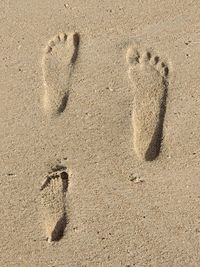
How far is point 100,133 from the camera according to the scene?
7.33ft

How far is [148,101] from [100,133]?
0.82ft

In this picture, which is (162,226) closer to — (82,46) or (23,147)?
(23,147)

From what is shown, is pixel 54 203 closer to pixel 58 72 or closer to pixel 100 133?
pixel 100 133

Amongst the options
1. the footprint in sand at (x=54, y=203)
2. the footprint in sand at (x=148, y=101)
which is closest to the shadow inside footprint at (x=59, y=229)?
the footprint in sand at (x=54, y=203)

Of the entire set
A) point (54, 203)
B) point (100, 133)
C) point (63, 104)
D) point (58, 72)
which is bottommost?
point (54, 203)

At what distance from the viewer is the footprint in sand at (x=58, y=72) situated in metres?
2.24

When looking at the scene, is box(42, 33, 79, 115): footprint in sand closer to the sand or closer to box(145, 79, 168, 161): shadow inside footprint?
the sand

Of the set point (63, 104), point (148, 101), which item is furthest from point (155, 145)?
point (63, 104)

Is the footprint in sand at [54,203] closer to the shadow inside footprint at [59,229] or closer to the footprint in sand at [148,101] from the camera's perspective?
the shadow inside footprint at [59,229]

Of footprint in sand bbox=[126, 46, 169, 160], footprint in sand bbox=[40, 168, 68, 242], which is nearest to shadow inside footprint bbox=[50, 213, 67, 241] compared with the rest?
footprint in sand bbox=[40, 168, 68, 242]

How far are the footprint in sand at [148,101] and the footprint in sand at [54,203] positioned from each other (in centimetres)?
35

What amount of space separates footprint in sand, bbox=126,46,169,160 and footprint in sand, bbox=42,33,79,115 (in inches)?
10.7

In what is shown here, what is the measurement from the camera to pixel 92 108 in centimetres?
224

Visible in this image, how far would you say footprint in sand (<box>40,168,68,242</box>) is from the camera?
2199mm
